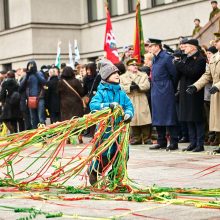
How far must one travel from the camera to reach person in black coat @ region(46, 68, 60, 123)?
17859 millimetres

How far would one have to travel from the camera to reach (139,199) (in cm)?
747

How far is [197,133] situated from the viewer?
13047mm

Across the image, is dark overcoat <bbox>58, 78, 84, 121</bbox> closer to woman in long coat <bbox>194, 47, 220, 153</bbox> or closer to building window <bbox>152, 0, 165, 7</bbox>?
woman in long coat <bbox>194, 47, 220, 153</bbox>

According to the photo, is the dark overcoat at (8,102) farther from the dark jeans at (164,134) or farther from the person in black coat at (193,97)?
the person in black coat at (193,97)

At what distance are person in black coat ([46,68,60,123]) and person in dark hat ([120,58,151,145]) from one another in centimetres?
310

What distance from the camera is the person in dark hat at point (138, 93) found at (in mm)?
14844

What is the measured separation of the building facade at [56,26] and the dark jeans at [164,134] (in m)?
14.4

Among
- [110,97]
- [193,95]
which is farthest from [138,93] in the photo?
[110,97]

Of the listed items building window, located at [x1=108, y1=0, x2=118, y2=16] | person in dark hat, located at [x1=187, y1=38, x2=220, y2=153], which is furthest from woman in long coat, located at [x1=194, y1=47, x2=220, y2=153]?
building window, located at [x1=108, y1=0, x2=118, y2=16]

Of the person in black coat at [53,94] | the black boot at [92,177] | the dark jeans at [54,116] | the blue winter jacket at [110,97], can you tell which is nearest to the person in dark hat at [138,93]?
the person in black coat at [53,94]

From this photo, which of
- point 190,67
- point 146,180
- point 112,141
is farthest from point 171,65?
point 112,141

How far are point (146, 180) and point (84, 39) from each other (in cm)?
2393

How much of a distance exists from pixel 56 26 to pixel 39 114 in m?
14.7

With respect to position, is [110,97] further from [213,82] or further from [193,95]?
[193,95]
